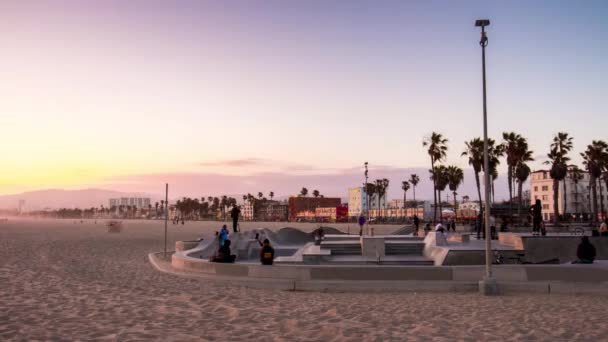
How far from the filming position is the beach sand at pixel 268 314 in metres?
9.25

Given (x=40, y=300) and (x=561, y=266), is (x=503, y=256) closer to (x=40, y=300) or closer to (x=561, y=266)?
(x=561, y=266)

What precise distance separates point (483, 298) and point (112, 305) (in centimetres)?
1010

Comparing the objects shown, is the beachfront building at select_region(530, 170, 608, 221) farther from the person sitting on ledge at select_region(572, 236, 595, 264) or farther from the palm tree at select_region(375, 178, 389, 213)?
the person sitting on ledge at select_region(572, 236, 595, 264)

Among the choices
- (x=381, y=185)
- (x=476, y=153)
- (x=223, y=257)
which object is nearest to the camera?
(x=223, y=257)

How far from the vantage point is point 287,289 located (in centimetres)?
1523

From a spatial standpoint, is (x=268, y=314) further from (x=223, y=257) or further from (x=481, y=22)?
(x=481, y=22)

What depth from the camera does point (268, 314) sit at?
11.3 metres

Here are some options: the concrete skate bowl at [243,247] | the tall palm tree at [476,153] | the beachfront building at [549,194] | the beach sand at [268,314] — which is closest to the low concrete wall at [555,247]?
the beach sand at [268,314]

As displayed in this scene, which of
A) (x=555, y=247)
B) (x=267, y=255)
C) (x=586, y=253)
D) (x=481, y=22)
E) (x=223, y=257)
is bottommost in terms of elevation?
(x=223, y=257)

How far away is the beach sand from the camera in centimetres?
925

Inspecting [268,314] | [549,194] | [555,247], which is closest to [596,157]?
[549,194]

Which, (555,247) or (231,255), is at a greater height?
(555,247)

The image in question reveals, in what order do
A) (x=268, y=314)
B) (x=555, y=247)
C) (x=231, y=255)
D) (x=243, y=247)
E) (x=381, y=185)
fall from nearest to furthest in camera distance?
(x=268, y=314)
(x=231, y=255)
(x=555, y=247)
(x=243, y=247)
(x=381, y=185)

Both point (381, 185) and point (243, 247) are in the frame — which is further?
point (381, 185)
